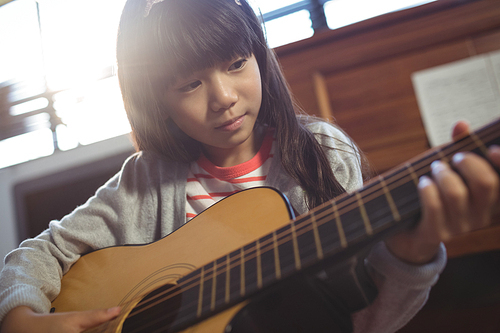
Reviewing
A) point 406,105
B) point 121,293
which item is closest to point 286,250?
point 121,293

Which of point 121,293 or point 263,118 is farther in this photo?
point 263,118

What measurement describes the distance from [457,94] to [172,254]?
1.14 m

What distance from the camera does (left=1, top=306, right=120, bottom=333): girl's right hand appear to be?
0.45m

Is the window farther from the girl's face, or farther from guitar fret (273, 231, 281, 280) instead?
guitar fret (273, 231, 281, 280)

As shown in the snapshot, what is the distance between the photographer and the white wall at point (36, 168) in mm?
1771

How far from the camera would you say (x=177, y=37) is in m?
0.58

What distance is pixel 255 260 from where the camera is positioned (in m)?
0.36

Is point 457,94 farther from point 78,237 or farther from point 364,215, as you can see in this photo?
point 78,237

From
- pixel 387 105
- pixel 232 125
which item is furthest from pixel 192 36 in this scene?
pixel 387 105

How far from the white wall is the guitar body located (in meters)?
1.23

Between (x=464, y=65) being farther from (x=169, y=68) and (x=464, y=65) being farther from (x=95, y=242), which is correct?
(x=95, y=242)

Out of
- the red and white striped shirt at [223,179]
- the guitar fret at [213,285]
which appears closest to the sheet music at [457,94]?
the red and white striped shirt at [223,179]

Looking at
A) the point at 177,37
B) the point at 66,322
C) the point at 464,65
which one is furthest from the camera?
the point at 464,65

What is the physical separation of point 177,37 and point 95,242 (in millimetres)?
449
